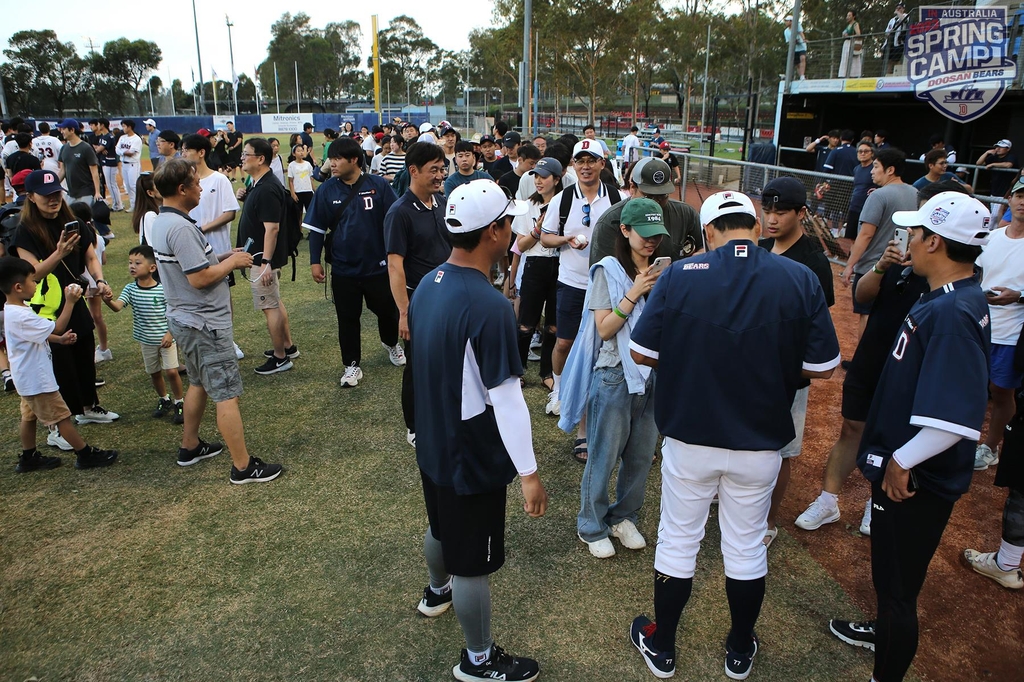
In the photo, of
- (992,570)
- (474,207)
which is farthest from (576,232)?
(992,570)

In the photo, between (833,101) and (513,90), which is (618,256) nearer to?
(833,101)

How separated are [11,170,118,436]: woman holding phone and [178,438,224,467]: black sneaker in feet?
→ 3.00

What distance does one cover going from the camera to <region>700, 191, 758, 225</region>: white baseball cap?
8.40 feet

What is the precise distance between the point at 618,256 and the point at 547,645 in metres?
1.91

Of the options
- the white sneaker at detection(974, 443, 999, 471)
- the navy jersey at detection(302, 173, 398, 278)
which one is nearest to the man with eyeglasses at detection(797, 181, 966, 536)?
the white sneaker at detection(974, 443, 999, 471)

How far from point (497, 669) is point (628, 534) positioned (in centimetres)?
123

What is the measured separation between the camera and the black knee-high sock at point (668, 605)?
2.77 meters

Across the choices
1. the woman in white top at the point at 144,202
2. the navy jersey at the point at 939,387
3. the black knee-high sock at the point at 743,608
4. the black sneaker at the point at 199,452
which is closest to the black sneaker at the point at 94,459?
the black sneaker at the point at 199,452

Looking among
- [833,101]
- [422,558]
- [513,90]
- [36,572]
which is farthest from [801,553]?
[513,90]

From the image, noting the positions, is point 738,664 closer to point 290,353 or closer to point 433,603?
point 433,603

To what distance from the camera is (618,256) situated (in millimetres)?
3512

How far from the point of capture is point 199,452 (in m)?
4.77

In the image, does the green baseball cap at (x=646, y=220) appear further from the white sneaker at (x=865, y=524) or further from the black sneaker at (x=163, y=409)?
the black sneaker at (x=163, y=409)

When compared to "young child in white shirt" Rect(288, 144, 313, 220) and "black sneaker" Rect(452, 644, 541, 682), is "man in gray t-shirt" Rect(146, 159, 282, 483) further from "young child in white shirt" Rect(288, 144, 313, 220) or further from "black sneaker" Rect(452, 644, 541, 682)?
"young child in white shirt" Rect(288, 144, 313, 220)
